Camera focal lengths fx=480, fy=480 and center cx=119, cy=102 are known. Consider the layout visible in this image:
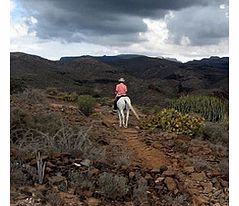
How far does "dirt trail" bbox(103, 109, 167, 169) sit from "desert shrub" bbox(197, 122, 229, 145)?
1241 mm

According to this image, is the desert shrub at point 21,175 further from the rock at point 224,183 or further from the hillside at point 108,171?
the rock at point 224,183

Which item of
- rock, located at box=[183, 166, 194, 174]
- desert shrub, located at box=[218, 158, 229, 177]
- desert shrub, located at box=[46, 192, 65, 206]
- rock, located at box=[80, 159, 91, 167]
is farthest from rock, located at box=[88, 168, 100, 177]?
desert shrub, located at box=[218, 158, 229, 177]

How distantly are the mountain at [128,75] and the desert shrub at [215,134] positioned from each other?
19.9 m

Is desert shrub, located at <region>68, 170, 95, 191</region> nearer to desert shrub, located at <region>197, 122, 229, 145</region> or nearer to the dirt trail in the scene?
the dirt trail

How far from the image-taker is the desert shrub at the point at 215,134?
861cm

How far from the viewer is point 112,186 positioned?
4.64m

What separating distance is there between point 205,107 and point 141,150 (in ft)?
18.5

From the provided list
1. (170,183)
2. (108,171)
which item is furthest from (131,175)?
(170,183)

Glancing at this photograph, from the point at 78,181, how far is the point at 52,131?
2.26m

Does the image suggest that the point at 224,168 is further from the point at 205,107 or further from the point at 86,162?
the point at 205,107

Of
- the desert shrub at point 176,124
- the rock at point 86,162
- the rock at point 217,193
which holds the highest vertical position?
the desert shrub at point 176,124

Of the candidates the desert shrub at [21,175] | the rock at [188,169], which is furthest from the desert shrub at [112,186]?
the rock at [188,169]
